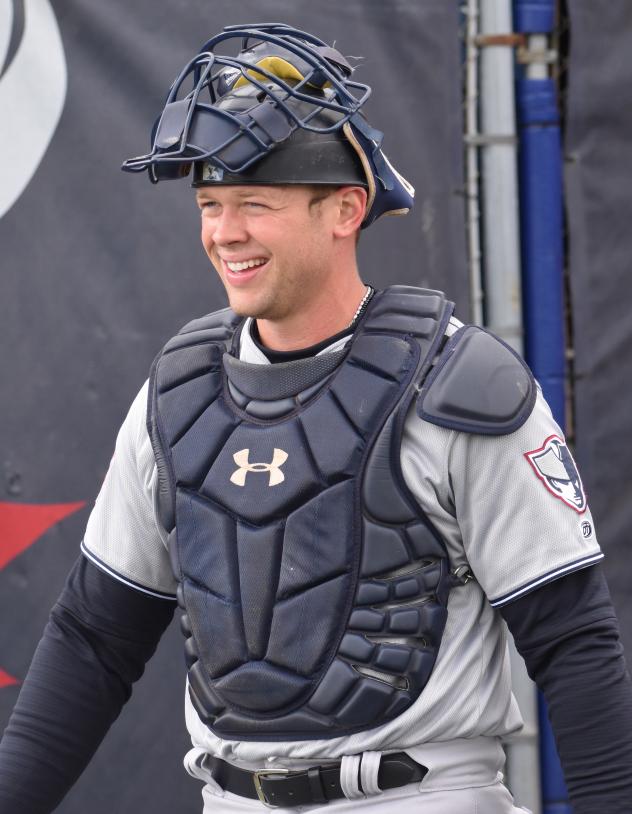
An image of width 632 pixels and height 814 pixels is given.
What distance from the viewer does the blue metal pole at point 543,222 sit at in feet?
12.6

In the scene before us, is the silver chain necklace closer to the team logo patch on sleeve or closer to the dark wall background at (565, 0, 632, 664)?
the team logo patch on sleeve

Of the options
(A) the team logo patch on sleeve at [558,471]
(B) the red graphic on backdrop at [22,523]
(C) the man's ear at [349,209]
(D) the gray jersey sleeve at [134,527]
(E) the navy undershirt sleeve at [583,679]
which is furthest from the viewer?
(B) the red graphic on backdrop at [22,523]

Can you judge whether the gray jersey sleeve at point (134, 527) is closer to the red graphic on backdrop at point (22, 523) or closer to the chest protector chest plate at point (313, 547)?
the chest protector chest plate at point (313, 547)

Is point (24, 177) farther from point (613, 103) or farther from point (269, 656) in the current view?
point (269, 656)

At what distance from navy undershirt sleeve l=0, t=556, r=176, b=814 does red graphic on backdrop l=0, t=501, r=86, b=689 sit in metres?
1.17

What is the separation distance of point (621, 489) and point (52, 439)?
165cm

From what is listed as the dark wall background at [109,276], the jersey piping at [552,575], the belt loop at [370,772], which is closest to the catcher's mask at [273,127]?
the jersey piping at [552,575]

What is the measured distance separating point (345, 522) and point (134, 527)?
1.62ft

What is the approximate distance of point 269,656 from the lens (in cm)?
224

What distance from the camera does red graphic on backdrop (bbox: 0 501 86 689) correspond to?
3.70 meters

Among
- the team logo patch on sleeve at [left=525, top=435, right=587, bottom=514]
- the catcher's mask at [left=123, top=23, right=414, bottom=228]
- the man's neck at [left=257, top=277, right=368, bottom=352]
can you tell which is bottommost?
the team logo patch on sleeve at [left=525, top=435, right=587, bottom=514]

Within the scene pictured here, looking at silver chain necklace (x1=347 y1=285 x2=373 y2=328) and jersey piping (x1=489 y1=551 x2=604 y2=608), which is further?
silver chain necklace (x1=347 y1=285 x2=373 y2=328)

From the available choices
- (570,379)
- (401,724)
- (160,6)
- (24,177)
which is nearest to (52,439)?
(24,177)

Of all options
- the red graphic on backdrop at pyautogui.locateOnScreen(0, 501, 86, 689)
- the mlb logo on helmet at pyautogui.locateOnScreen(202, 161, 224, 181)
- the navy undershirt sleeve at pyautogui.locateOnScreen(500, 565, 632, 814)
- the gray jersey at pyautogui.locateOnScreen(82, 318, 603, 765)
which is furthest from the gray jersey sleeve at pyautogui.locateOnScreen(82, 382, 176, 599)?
the red graphic on backdrop at pyautogui.locateOnScreen(0, 501, 86, 689)
